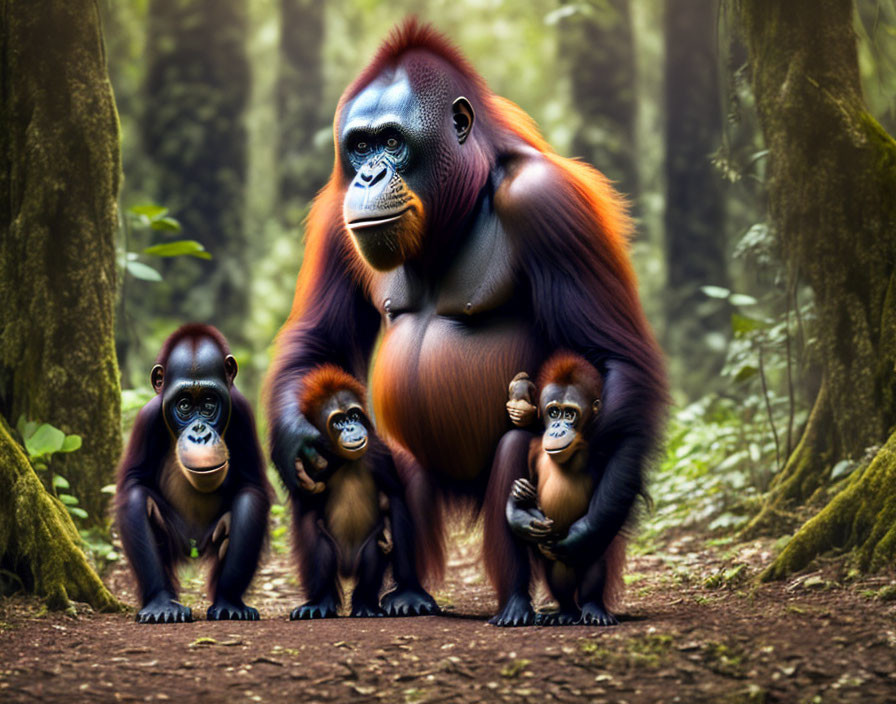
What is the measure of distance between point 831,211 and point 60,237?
11.2ft

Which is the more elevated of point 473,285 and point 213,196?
point 213,196

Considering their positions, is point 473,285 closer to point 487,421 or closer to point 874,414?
point 487,421

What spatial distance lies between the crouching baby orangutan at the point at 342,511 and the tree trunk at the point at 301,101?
7.60 m

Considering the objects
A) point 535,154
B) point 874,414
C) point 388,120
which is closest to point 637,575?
point 874,414

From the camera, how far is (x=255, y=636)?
3.47 metres

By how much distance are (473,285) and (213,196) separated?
6293 mm

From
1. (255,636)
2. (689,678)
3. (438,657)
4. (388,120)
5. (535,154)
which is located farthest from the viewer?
(535,154)

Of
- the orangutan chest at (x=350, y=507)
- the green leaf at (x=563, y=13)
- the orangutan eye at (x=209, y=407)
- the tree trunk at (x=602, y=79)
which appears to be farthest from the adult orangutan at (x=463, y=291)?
the tree trunk at (x=602, y=79)

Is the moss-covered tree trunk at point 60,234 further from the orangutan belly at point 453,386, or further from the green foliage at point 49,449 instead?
the orangutan belly at point 453,386

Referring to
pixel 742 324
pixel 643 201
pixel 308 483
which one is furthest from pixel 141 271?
pixel 643 201

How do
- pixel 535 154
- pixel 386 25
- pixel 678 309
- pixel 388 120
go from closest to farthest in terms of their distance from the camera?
pixel 388 120, pixel 535 154, pixel 678 309, pixel 386 25

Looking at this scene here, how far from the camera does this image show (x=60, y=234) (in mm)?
4895

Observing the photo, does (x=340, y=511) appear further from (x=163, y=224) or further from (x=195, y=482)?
(x=163, y=224)

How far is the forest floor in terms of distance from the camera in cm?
288
